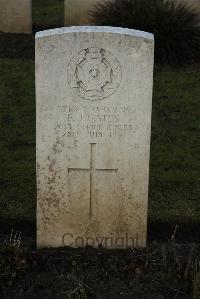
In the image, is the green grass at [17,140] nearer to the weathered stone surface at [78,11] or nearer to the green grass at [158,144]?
the green grass at [158,144]

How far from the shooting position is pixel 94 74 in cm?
467

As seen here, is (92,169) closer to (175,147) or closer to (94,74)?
(94,74)

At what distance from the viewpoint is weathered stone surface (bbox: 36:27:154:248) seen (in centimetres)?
460

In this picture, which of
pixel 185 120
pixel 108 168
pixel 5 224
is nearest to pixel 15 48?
pixel 185 120

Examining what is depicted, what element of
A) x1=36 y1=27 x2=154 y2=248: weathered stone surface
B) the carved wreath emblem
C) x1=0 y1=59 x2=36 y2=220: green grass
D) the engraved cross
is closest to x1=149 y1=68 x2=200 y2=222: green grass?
x1=36 y1=27 x2=154 y2=248: weathered stone surface

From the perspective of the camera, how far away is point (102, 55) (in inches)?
182

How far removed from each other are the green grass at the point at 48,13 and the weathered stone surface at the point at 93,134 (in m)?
8.20

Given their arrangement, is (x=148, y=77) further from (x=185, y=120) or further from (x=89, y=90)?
(x=185, y=120)

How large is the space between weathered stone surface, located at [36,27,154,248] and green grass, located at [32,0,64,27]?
8.20 metres

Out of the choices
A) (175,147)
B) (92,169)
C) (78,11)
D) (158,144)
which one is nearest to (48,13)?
(78,11)

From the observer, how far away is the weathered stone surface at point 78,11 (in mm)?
11719

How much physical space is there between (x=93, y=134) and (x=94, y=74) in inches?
17.1

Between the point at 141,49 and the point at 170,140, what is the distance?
3.10 m

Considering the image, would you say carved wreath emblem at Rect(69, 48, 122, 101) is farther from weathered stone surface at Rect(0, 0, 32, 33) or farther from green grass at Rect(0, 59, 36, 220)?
weathered stone surface at Rect(0, 0, 32, 33)
